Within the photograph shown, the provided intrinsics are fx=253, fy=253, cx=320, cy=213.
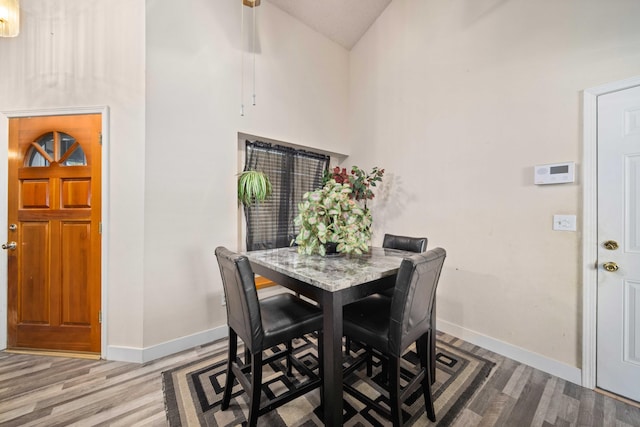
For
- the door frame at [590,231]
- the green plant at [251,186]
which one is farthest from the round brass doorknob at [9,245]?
the door frame at [590,231]

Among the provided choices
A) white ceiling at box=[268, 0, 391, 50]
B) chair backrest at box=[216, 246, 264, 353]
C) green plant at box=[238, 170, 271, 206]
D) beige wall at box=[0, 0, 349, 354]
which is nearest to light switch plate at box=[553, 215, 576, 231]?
chair backrest at box=[216, 246, 264, 353]

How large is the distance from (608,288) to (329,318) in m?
2.00

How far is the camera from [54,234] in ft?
7.23

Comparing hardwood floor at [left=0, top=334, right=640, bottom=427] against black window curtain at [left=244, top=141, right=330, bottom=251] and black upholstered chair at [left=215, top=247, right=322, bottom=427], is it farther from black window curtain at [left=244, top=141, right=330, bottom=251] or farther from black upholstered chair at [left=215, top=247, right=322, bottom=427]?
black window curtain at [left=244, top=141, right=330, bottom=251]

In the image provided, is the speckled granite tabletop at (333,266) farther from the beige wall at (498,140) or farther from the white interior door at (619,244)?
the white interior door at (619,244)

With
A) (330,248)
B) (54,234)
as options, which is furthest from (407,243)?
(54,234)

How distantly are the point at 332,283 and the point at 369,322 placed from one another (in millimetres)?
459

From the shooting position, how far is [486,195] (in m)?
2.33

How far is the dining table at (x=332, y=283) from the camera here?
125 cm

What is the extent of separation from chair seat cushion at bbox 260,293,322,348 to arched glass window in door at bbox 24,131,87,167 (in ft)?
6.87

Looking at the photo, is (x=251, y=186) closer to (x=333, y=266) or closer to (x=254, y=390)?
(x=333, y=266)

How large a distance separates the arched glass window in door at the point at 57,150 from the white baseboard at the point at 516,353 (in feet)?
12.3

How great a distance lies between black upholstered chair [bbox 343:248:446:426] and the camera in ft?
4.22

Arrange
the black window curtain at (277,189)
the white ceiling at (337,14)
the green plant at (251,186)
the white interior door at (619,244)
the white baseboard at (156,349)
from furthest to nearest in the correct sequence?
1. the white ceiling at (337,14)
2. the black window curtain at (277,189)
3. the green plant at (251,186)
4. the white baseboard at (156,349)
5. the white interior door at (619,244)
